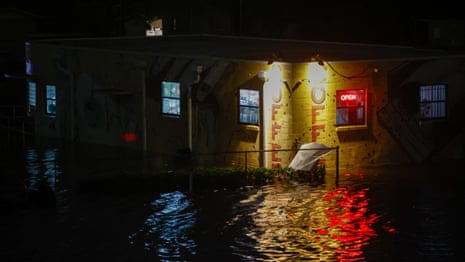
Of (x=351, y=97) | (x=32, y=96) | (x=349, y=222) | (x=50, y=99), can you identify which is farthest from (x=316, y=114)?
(x=32, y=96)

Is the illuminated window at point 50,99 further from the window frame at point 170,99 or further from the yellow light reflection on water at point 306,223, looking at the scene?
the yellow light reflection on water at point 306,223

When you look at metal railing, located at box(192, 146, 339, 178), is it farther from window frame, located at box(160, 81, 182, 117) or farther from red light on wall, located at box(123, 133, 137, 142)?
red light on wall, located at box(123, 133, 137, 142)

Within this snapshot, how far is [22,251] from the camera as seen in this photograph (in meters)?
21.7

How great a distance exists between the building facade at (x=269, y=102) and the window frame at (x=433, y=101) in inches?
1.2

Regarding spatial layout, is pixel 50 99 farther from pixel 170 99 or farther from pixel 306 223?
pixel 306 223

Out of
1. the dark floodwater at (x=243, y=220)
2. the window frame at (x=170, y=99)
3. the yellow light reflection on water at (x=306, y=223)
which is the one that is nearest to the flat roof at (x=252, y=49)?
the window frame at (x=170, y=99)

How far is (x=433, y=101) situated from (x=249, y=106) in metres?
5.79

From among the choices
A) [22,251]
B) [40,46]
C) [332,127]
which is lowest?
[22,251]

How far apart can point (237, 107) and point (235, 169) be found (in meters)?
2.69

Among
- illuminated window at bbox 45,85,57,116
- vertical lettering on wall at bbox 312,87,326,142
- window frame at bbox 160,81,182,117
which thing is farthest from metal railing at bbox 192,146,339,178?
illuminated window at bbox 45,85,57,116

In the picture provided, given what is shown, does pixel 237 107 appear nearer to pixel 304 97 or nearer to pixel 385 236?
pixel 304 97

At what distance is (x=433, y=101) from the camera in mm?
33812

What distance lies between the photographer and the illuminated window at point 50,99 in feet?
132

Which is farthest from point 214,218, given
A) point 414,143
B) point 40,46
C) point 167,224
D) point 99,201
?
point 40,46
